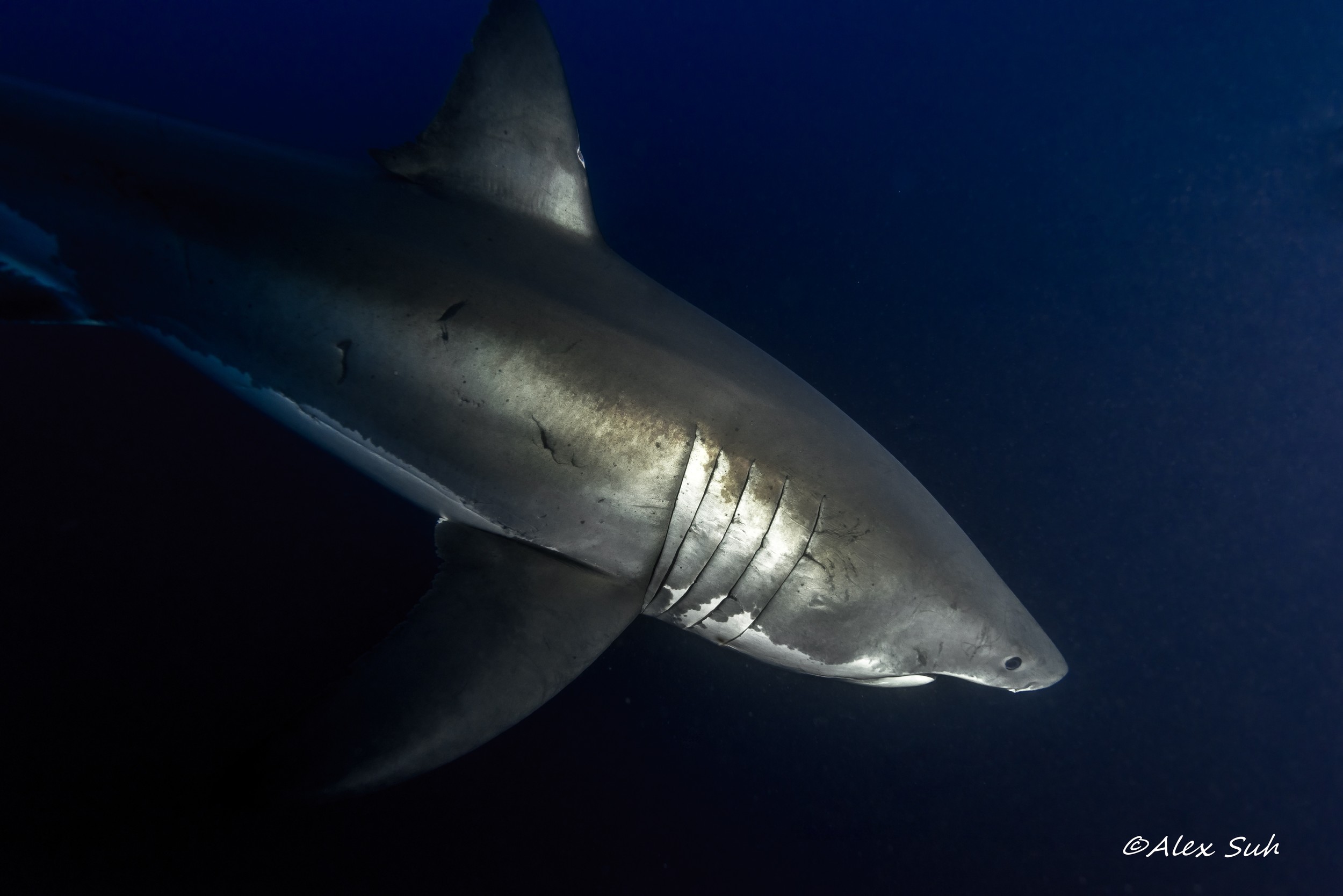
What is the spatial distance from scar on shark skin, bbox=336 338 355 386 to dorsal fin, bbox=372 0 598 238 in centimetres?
73

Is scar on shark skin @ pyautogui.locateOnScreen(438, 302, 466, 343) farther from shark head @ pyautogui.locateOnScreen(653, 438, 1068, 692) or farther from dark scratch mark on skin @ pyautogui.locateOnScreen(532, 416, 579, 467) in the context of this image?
shark head @ pyautogui.locateOnScreen(653, 438, 1068, 692)

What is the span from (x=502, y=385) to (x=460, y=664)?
2.96 feet

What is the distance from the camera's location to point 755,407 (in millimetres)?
1950

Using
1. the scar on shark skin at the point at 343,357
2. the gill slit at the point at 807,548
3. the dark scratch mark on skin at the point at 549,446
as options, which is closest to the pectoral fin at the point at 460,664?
the dark scratch mark on skin at the point at 549,446

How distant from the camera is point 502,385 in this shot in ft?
5.85

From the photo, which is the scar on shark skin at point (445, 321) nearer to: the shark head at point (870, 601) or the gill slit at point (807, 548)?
the shark head at point (870, 601)

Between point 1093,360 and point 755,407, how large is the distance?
6.36 meters

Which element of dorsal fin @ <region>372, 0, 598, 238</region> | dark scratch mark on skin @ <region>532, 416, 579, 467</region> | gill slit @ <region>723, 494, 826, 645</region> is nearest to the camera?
dark scratch mark on skin @ <region>532, 416, 579, 467</region>

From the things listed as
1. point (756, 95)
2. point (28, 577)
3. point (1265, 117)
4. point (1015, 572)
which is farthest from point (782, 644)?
point (1265, 117)

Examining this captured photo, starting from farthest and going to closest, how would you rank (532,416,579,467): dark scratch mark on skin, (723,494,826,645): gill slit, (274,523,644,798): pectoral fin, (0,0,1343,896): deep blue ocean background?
(0,0,1343,896): deep blue ocean background
(723,494,826,645): gill slit
(532,416,579,467): dark scratch mark on skin
(274,523,644,798): pectoral fin

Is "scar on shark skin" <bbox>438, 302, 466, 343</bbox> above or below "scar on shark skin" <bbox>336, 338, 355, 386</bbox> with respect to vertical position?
above

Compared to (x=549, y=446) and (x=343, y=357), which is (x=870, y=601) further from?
(x=343, y=357)

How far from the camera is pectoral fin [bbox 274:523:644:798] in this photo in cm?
138

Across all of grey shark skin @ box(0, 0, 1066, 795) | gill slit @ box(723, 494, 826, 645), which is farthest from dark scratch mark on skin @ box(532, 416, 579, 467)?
gill slit @ box(723, 494, 826, 645)
